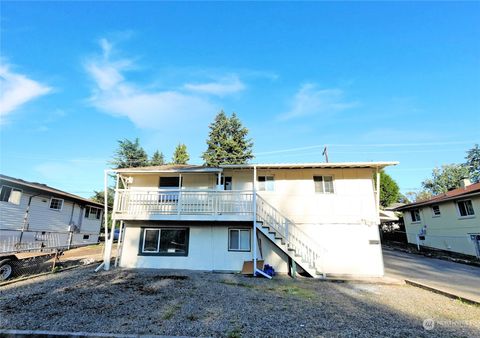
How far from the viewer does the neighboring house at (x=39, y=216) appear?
15008mm

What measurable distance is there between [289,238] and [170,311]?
725 cm

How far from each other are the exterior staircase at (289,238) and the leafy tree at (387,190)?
30.8 meters

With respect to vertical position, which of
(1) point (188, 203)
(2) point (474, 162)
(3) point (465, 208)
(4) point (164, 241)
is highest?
(2) point (474, 162)

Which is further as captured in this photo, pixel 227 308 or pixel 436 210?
pixel 436 210

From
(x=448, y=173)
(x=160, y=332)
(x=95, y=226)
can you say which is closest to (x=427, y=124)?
(x=160, y=332)

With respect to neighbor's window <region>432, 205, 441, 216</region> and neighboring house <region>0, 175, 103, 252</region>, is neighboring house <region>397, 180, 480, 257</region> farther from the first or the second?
neighboring house <region>0, 175, 103, 252</region>

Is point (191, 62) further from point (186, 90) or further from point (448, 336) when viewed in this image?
point (448, 336)

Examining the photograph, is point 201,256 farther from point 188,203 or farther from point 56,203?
point 56,203

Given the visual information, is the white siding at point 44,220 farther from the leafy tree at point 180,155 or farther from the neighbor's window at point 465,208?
the neighbor's window at point 465,208

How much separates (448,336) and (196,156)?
33.1 metres

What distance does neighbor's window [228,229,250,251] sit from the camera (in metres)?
11.9

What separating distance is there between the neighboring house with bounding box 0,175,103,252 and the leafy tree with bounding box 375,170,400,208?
39070 millimetres

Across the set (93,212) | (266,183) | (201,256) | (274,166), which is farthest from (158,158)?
(274,166)

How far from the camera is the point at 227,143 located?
3409cm
